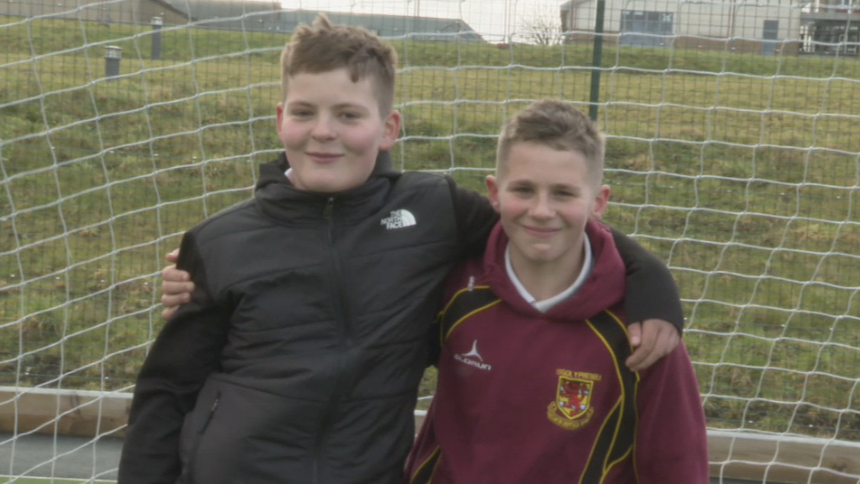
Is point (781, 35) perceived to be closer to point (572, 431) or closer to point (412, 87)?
point (412, 87)

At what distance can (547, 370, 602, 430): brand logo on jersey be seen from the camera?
1.94m

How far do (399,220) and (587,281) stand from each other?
0.36m

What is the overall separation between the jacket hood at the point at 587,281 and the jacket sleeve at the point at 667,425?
15 centimetres

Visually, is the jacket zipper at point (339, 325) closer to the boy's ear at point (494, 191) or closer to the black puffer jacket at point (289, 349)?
the black puffer jacket at point (289, 349)

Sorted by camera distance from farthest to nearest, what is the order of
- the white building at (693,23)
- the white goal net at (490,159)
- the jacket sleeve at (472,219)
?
1. the white building at (693,23)
2. the white goal net at (490,159)
3. the jacket sleeve at (472,219)

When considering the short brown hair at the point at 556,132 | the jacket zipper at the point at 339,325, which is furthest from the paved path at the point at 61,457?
the short brown hair at the point at 556,132

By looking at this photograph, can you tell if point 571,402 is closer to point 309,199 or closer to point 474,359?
point 474,359

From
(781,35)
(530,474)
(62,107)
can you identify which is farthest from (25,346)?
(781,35)

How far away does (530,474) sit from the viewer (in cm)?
195

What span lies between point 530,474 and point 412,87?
10.0 feet

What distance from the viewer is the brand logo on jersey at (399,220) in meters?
1.99

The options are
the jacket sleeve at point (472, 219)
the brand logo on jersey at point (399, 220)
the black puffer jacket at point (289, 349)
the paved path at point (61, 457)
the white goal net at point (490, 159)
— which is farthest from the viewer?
the white goal net at point (490, 159)

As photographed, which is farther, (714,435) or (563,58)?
(563,58)

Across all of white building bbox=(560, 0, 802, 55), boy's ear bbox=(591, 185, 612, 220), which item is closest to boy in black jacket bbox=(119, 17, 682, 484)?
boy's ear bbox=(591, 185, 612, 220)
